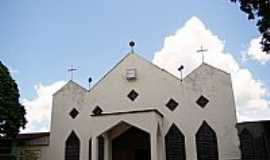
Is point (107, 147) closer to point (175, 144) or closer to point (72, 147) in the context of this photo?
point (72, 147)

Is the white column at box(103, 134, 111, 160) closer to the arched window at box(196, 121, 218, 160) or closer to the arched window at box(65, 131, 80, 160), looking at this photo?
the arched window at box(65, 131, 80, 160)

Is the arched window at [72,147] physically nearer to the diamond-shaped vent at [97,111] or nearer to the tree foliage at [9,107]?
the diamond-shaped vent at [97,111]

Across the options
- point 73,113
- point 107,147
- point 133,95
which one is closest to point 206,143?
point 133,95

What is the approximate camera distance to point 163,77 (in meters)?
13.3

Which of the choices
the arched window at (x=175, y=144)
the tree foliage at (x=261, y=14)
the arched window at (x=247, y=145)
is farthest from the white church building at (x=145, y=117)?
the tree foliage at (x=261, y=14)

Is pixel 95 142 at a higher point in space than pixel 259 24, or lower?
lower

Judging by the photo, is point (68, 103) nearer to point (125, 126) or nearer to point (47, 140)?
point (47, 140)

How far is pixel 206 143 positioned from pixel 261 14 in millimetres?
5907

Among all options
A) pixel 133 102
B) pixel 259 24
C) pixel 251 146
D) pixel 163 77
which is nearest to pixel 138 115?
pixel 133 102

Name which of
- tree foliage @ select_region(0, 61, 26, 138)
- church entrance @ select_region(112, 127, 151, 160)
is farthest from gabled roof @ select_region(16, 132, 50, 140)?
church entrance @ select_region(112, 127, 151, 160)

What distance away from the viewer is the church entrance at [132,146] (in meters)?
13.3

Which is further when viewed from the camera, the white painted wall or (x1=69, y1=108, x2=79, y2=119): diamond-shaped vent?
(x1=69, y1=108, x2=79, y2=119): diamond-shaped vent

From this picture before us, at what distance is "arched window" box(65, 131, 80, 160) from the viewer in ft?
44.0

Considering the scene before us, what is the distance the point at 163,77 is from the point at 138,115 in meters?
2.11
